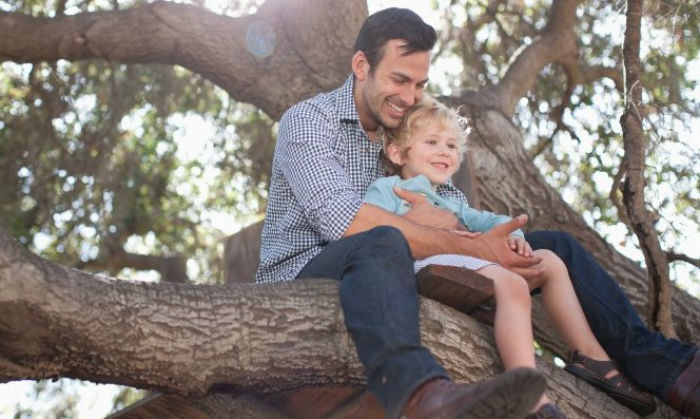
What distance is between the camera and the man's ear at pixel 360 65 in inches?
190

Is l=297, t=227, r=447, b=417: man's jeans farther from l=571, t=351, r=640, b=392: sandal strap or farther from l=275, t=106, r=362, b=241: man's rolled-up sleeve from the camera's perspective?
l=571, t=351, r=640, b=392: sandal strap

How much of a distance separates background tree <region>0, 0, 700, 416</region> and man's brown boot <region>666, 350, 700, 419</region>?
122 centimetres

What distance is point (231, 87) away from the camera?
22.0ft

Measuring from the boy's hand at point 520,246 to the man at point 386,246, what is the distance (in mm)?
41

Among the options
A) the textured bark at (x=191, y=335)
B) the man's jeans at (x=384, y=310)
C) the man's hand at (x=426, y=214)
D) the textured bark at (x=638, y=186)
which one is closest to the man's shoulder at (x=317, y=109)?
the man's hand at (x=426, y=214)

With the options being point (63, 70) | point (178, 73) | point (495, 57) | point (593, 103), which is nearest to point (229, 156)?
point (178, 73)

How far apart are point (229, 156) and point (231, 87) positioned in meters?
2.58

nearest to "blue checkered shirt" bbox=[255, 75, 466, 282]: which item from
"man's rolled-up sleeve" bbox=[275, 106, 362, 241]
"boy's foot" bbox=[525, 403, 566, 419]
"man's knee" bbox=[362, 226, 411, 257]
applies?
"man's rolled-up sleeve" bbox=[275, 106, 362, 241]

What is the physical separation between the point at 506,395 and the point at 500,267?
954 mm

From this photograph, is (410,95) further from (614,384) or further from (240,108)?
(240,108)

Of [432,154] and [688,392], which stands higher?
[432,154]

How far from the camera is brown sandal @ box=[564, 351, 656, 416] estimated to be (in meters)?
3.98

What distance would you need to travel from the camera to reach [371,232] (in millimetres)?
3584

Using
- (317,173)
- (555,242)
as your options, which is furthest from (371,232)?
(555,242)
